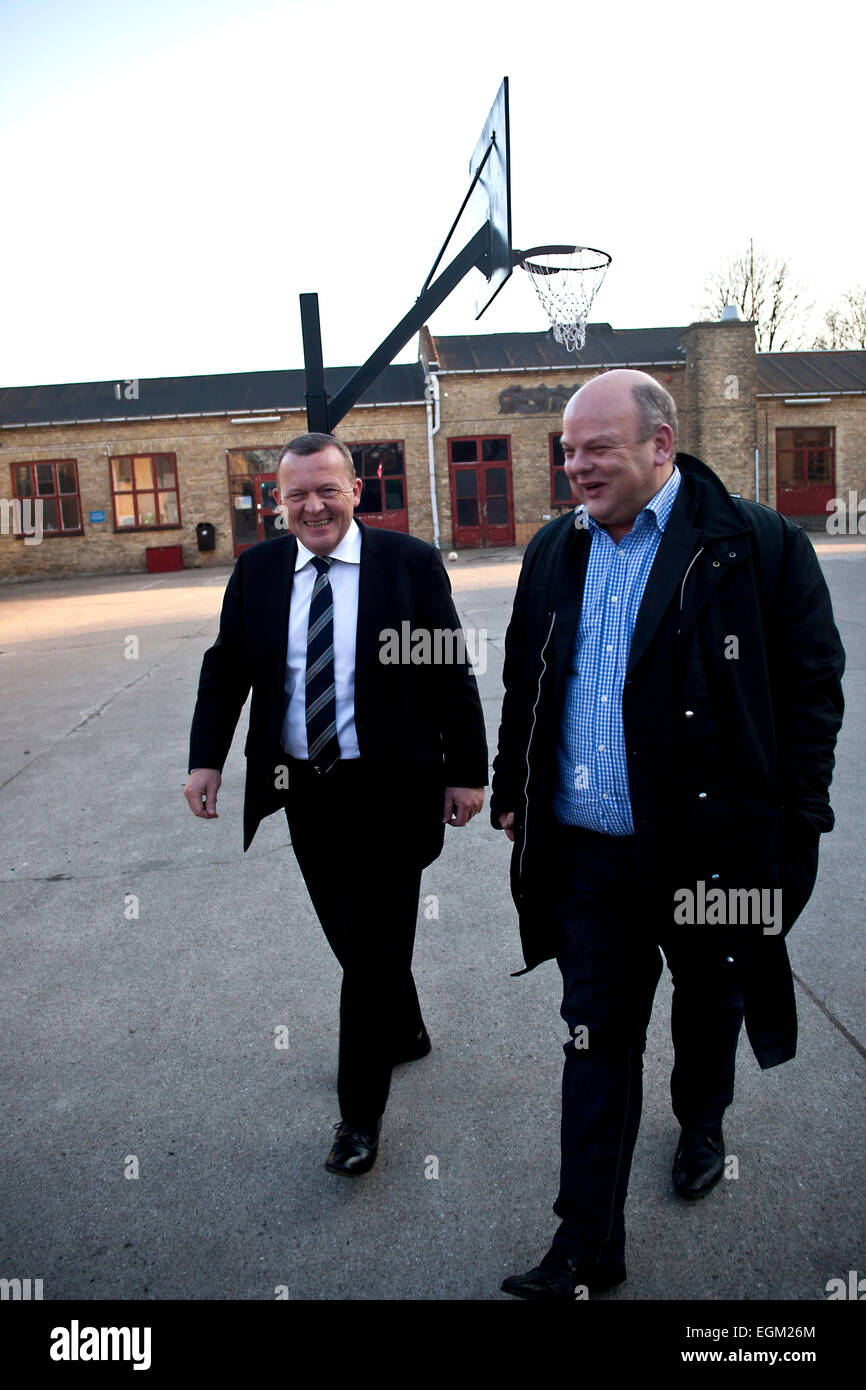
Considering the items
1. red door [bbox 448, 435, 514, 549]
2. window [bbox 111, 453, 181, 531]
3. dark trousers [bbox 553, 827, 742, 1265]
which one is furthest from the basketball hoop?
window [bbox 111, 453, 181, 531]

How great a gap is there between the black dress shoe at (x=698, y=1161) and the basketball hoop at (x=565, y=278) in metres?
6.30

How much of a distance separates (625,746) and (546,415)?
99.6 ft

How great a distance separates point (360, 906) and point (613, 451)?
57.6 inches

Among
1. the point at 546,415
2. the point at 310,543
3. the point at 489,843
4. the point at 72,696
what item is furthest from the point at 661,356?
the point at 310,543

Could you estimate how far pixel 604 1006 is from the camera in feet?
7.68

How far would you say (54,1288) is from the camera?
2.37 metres

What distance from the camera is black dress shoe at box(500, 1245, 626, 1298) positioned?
2.21 meters

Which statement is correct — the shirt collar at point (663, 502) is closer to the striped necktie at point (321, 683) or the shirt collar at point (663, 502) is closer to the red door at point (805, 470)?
the striped necktie at point (321, 683)

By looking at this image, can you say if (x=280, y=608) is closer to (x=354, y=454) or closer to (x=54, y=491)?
(x=354, y=454)

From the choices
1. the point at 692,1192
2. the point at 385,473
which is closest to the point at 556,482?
the point at 385,473

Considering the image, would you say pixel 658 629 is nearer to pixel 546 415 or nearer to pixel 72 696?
pixel 72 696

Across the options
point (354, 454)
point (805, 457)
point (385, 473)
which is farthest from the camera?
point (805, 457)

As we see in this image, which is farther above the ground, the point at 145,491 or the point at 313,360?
the point at 145,491

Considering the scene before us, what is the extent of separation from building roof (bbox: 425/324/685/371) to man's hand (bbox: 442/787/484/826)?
98.5 feet
